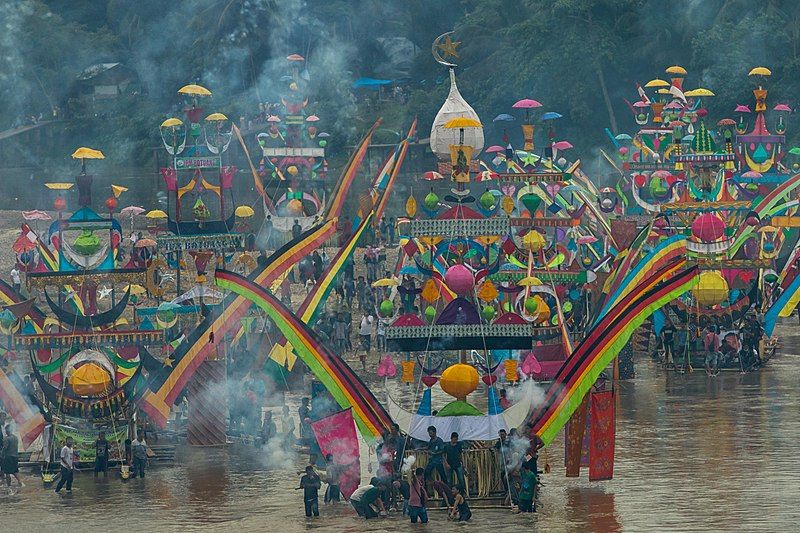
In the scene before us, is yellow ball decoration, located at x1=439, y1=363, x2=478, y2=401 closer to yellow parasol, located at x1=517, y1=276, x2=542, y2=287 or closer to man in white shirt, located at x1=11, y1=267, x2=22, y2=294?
yellow parasol, located at x1=517, y1=276, x2=542, y2=287

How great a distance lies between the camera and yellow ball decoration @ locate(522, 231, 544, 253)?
41.3 metres

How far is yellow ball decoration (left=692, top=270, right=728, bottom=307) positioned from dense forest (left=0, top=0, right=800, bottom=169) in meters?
27.6

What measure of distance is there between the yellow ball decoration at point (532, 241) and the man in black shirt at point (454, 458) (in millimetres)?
11808

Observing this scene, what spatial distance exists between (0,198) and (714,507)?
53.9 m

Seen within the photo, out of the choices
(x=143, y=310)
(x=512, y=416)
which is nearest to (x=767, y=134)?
(x=143, y=310)

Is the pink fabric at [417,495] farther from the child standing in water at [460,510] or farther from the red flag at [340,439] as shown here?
the red flag at [340,439]

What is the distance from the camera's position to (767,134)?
57.5 metres

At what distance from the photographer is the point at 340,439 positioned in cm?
3042

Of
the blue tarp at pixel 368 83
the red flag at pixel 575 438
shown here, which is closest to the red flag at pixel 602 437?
the red flag at pixel 575 438

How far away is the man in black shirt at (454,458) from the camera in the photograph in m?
29.8

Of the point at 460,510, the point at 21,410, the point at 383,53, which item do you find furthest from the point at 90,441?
the point at 383,53

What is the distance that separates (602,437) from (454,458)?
295 cm

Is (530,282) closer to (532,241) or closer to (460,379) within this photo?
(532,241)

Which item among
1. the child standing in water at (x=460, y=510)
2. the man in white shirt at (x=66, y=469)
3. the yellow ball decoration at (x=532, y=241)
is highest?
the yellow ball decoration at (x=532, y=241)
